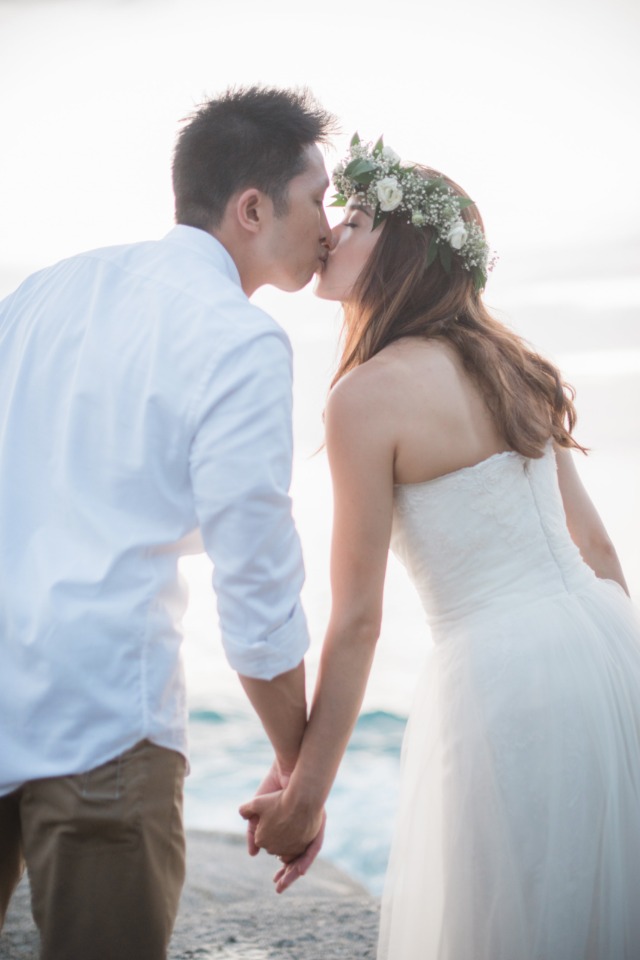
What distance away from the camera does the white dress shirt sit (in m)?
1.54

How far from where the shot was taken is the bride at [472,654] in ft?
6.78

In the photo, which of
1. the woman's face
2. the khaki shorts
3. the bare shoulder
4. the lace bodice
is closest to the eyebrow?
the woman's face

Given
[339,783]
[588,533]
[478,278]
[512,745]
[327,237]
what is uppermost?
[327,237]

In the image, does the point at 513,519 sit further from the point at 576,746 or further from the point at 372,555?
the point at 576,746

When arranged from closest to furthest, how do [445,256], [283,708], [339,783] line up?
1. [283,708]
2. [445,256]
3. [339,783]

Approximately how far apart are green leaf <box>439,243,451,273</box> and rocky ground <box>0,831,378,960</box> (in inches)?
89.8

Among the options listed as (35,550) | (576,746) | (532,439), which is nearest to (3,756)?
(35,550)

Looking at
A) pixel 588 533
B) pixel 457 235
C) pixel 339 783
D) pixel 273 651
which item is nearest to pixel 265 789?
pixel 273 651

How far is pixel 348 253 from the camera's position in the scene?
250 cm

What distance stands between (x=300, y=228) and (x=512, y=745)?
127cm

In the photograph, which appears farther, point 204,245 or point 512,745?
point 512,745

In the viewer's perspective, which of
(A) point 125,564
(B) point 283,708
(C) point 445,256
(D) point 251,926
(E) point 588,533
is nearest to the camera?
(A) point 125,564

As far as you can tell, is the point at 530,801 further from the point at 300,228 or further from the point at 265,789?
the point at 300,228

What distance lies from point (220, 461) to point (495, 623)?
0.94 meters
